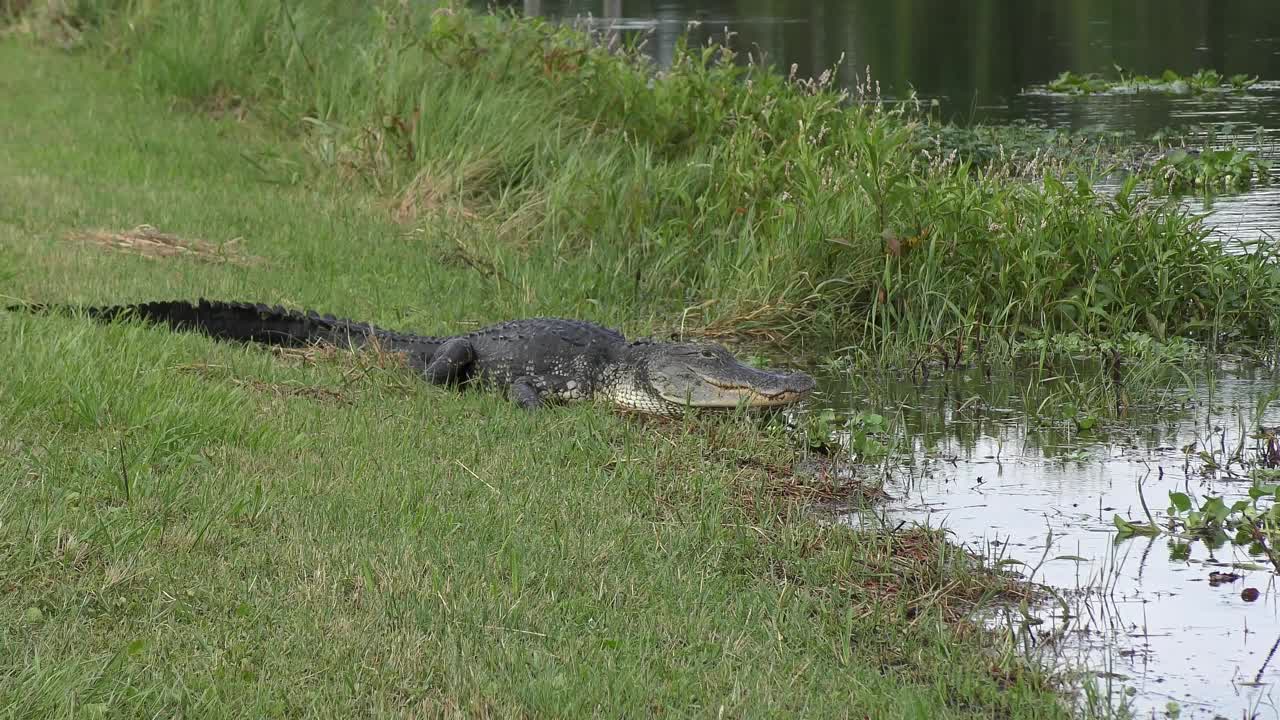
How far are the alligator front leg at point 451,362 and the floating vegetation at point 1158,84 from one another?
11.4 metres

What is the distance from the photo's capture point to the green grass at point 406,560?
130 inches

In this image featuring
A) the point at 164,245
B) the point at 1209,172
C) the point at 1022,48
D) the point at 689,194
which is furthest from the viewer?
the point at 1022,48

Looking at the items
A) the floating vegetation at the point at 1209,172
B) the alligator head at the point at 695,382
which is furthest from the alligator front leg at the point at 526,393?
the floating vegetation at the point at 1209,172

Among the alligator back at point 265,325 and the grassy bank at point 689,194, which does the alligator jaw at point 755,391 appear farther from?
the grassy bank at point 689,194

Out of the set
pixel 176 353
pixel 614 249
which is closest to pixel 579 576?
pixel 176 353

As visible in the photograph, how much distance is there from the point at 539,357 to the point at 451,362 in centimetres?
41

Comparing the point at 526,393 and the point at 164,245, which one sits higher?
the point at 164,245

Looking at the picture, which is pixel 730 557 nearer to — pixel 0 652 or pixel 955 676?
pixel 955 676

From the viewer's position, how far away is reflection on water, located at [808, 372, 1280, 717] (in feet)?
12.9

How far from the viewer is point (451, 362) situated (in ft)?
20.8

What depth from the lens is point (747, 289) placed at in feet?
26.7

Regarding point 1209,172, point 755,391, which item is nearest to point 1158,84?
point 1209,172

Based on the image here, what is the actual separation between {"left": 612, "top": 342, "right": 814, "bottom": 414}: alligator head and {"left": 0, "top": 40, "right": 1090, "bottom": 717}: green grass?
0.13 metres

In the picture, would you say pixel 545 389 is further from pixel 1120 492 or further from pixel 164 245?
pixel 164 245
